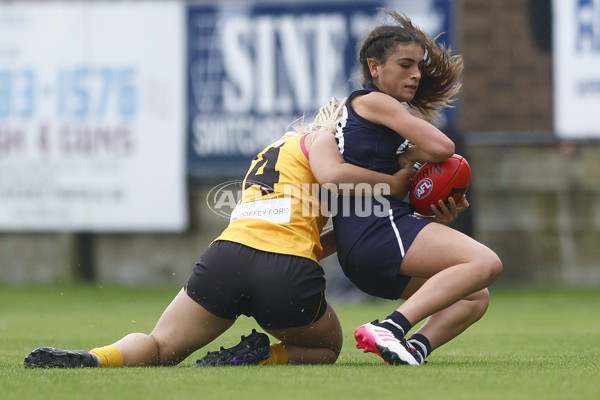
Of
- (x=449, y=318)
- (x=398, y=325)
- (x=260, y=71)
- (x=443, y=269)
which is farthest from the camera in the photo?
(x=260, y=71)

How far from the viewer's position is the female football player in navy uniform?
4.52 metres

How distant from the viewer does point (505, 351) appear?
19.4ft

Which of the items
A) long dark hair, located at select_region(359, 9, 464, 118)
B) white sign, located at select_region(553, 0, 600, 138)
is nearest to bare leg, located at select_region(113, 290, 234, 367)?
long dark hair, located at select_region(359, 9, 464, 118)

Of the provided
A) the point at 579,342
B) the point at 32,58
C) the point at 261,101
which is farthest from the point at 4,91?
the point at 579,342

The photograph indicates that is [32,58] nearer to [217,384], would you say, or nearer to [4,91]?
[4,91]

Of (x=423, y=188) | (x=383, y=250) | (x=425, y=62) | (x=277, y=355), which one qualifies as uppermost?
(x=425, y=62)

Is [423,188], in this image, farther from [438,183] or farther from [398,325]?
[398,325]

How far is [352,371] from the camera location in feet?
14.7

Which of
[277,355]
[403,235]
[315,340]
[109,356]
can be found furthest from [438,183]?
[109,356]

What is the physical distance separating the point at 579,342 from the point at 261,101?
7378mm

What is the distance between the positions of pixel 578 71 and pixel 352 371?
9.21 m

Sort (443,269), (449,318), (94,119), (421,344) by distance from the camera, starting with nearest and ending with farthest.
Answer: (443,269) < (421,344) < (449,318) < (94,119)

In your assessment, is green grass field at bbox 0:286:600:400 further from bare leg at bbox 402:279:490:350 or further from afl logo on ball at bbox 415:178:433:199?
afl logo on ball at bbox 415:178:433:199

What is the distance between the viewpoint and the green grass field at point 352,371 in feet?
12.5
